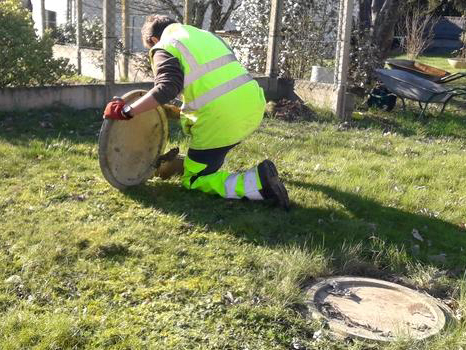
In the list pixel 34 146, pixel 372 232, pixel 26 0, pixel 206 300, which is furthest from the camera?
pixel 26 0

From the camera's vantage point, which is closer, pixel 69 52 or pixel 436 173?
pixel 436 173

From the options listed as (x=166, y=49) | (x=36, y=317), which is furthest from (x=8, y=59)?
(x=36, y=317)

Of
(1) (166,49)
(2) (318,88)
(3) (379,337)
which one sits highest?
(1) (166,49)

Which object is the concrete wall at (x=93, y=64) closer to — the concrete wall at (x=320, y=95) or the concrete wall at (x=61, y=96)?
the concrete wall at (x=61, y=96)

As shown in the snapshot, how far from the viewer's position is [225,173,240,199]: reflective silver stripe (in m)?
4.98

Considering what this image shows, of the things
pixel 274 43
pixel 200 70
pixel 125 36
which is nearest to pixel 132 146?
pixel 200 70

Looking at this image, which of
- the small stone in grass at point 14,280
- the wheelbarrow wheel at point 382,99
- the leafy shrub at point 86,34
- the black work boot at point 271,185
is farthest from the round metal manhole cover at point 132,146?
the leafy shrub at point 86,34

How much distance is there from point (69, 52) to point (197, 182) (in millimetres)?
8144

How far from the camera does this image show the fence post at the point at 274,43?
9.44 m

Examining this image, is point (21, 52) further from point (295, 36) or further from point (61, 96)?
point (295, 36)

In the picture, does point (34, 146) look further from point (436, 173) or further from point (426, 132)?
point (426, 132)

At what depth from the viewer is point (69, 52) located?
1227 centimetres

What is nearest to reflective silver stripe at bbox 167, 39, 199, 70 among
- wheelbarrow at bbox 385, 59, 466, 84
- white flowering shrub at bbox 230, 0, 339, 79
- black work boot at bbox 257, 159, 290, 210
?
black work boot at bbox 257, 159, 290, 210

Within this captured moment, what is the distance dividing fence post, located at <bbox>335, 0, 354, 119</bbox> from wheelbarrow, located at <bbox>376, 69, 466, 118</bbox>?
0.85 meters
